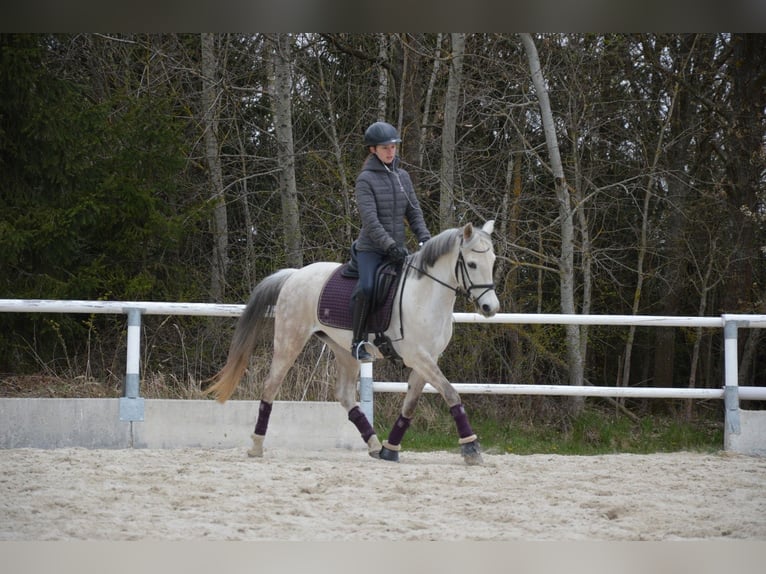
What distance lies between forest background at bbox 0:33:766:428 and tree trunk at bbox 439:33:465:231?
3 cm

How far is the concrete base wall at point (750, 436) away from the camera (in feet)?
24.9

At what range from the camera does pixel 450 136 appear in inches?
477

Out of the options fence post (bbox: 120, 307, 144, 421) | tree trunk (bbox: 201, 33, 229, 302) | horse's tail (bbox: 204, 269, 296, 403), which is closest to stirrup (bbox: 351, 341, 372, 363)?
horse's tail (bbox: 204, 269, 296, 403)

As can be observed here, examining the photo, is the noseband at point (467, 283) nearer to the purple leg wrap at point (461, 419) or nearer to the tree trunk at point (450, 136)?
the purple leg wrap at point (461, 419)

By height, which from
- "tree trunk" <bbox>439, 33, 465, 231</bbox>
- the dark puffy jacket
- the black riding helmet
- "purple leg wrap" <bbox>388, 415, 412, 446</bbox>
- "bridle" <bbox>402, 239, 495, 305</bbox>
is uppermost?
"tree trunk" <bbox>439, 33, 465, 231</bbox>

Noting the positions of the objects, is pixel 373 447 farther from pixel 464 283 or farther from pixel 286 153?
A: pixel 286 153

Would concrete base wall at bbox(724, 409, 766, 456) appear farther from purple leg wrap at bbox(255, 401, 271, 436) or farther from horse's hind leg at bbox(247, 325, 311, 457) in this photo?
purple leg wrap at bbox(255, 401, 271, 436)

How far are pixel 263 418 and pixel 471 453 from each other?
1.65 metres

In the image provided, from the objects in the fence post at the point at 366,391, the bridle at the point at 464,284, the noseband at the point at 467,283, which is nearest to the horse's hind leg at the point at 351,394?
the fence post at the point at 366,391

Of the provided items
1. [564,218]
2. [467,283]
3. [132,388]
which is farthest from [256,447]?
[564,218]

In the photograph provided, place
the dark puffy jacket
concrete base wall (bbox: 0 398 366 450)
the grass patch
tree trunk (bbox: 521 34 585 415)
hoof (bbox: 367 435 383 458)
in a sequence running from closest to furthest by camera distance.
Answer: the dark puffy jacket
hoof (bbox: 367 435 383 458)
concrete base wall (bbox: 0 398 366 450)
the grass patch
tree trunk (bbox: 521 34 585 415)

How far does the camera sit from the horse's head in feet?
19.4

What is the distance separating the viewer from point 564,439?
31.2 feet
